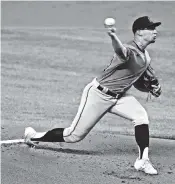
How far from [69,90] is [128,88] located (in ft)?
13.9

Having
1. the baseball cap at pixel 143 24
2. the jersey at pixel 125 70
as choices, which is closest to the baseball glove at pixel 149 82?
the jersey at pixel 125 70

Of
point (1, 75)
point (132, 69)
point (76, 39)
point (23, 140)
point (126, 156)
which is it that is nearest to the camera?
point (132, 69)

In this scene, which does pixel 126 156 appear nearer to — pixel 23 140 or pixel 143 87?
pixel 143 87

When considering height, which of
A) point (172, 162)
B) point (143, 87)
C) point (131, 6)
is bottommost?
point (172, 162)

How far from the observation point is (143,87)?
237 inches

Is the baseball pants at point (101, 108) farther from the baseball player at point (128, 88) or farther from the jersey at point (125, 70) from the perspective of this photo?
the jersey at point (125, 70)

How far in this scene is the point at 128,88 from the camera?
19.3 feet

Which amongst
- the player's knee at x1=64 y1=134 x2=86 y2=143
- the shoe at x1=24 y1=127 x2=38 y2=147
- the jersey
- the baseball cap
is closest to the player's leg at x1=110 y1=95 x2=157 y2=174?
the jersey

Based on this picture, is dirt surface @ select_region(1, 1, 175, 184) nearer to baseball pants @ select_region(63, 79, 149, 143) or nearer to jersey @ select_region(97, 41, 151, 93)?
baseball pants @ select_region(63, 79, 149, 143)

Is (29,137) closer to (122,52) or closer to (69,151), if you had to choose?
(69,151)

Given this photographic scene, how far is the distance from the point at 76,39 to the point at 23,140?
7957 mm

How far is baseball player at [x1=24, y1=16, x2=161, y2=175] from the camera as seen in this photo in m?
5.67

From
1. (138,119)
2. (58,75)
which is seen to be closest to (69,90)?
(58,75)

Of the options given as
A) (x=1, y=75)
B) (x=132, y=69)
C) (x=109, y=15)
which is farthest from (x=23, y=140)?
(x=109, y=15)
